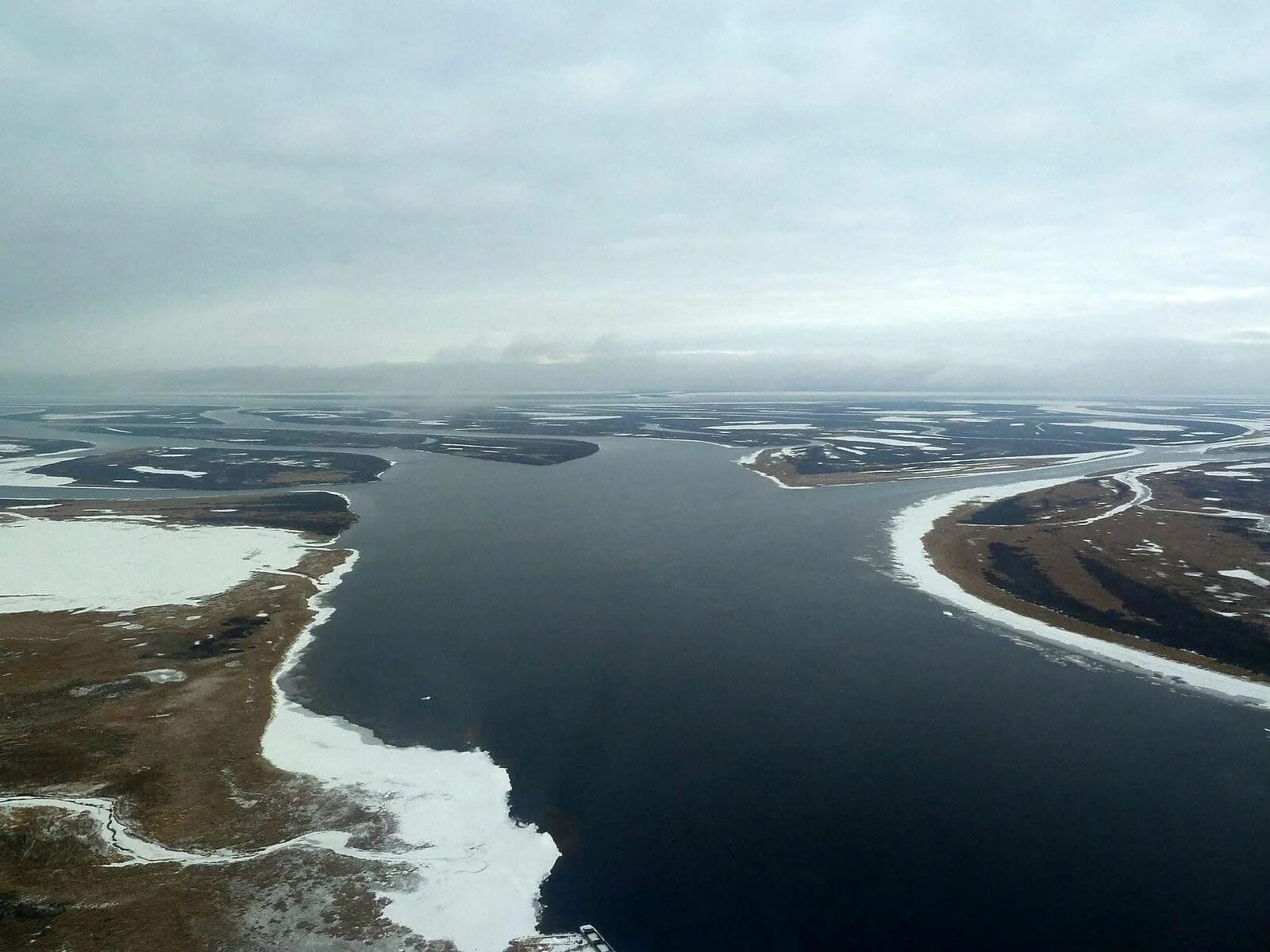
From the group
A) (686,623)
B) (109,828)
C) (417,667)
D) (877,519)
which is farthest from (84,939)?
(877,519)

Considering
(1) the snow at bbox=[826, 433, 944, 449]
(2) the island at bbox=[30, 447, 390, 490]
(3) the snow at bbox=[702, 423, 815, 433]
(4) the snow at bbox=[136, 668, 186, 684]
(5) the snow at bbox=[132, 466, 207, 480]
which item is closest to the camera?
(4) the snow at bbox=[136, 668, 186, 684]

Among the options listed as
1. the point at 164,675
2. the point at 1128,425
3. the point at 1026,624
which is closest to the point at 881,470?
the point at 1026,624

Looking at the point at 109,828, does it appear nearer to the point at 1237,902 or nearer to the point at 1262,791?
the point at 1237,902

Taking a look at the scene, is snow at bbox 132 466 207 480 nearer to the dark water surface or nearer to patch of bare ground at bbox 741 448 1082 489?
the dark water surface

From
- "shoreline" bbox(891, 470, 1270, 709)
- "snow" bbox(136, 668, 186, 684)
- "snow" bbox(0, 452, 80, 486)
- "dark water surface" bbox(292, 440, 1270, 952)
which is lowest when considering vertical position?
"snow" bbox(0, 452, 80, 486)

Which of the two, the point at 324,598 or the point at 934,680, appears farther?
the point at 324,598

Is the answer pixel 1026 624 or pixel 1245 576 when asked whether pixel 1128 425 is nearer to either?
pixel 1245 576

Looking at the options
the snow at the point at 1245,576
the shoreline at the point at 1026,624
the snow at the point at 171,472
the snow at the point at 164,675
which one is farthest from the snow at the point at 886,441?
the snow at the point at 164,675

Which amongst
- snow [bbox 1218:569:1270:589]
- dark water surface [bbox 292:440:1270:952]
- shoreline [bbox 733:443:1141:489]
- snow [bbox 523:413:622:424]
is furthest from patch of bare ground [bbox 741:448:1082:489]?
snow [bbox 523:413:622:424]
